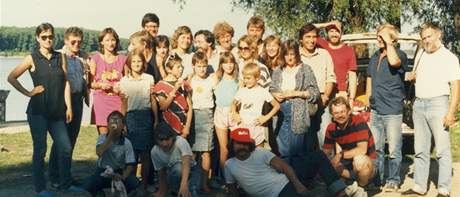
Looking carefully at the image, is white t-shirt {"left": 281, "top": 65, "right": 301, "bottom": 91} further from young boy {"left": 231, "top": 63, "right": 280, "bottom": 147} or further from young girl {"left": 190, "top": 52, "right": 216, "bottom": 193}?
young girl {"left": 190, "top": 52, "right": 216, "bottom": 193}

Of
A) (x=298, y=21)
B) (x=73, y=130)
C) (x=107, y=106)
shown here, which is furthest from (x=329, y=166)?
(x=298, y=21)

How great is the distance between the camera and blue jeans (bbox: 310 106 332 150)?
7363 mm

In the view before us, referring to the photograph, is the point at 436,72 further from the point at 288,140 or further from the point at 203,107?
the point at 203,107

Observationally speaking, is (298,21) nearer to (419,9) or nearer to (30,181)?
(419,9)

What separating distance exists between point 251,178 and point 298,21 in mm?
11737

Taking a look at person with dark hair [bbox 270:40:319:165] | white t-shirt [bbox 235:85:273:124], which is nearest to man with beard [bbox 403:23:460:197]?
person with dark hair [bbox 270:40:319:165]

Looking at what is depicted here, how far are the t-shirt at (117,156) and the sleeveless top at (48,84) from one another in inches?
27.0

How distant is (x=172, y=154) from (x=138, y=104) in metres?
0.77

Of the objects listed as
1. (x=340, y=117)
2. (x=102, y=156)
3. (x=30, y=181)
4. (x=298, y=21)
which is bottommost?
(x=30, y=181)

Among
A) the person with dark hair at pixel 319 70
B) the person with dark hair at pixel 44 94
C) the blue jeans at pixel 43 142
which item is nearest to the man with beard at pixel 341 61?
the person with dark hair at pixel 319 70

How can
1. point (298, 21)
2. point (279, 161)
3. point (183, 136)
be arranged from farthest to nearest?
point (298, 21), point (183, 136), point (279, 161)

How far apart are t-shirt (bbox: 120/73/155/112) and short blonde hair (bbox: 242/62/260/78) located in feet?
3.48

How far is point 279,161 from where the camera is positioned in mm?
6203

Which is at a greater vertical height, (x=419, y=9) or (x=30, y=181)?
(x=419, y=9)
